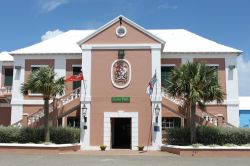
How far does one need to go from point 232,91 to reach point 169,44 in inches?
274

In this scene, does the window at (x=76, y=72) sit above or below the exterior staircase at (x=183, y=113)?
above

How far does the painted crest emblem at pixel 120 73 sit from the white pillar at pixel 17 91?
8.31m

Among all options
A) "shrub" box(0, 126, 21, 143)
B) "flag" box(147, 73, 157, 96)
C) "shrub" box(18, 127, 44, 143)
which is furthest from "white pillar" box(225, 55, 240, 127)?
"shrub" box(0, 126, 21, 143)

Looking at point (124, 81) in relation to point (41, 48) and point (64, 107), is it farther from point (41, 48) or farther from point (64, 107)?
point (41, 48)

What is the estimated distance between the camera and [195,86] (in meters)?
23.5

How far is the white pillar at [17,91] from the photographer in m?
30.6

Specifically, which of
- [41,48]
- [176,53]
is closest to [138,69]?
[176,53]

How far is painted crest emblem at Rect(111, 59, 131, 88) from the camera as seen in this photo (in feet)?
90.2

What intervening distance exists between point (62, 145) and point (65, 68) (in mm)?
8976

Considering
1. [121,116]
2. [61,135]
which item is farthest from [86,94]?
[61,135]

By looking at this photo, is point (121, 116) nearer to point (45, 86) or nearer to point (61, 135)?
point (61, 135)

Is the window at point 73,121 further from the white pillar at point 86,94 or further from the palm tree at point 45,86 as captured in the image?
the palm tree at point 45,86

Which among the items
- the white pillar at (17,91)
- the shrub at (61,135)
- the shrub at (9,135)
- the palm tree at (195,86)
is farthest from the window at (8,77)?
the palm tree at (195,86)

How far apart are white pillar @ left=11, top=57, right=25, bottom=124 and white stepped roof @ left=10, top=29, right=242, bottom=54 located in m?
1.03
